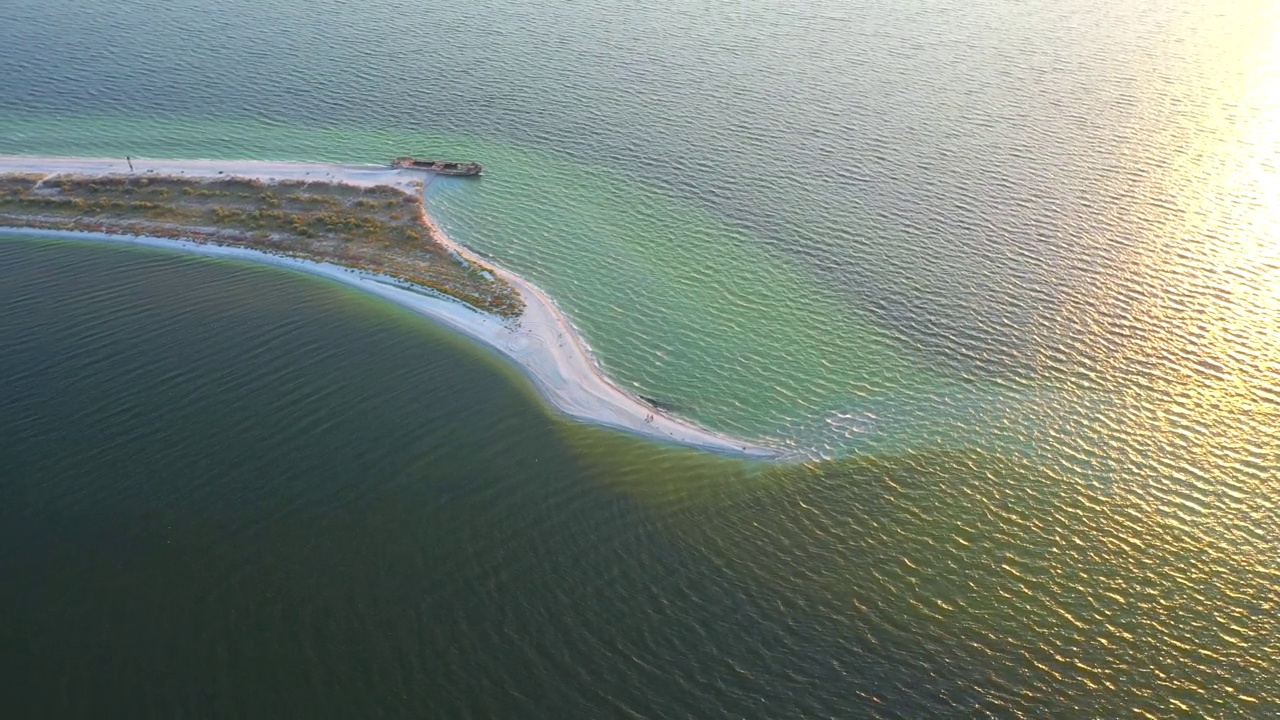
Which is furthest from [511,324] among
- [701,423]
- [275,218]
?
[275,218]

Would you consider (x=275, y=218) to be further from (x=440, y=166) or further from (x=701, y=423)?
(x=701, y=423)

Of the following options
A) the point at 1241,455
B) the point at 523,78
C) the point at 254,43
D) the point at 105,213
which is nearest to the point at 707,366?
the point at 1241,455

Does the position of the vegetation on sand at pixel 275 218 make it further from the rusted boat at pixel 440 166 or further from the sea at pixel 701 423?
the rusted boat at pixel 440 166

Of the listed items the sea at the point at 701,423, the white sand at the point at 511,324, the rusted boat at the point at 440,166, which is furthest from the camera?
the rusted boat at the point at 440,166

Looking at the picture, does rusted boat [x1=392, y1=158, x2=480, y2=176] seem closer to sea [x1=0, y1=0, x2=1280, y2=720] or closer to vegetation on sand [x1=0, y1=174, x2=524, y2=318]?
sea [x1=0, y1=0, x2=1280, y2=720]

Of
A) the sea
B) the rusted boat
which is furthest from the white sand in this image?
the sea

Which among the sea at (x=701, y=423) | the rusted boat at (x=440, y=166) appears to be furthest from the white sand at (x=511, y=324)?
the sea at (x=701, y=423)
